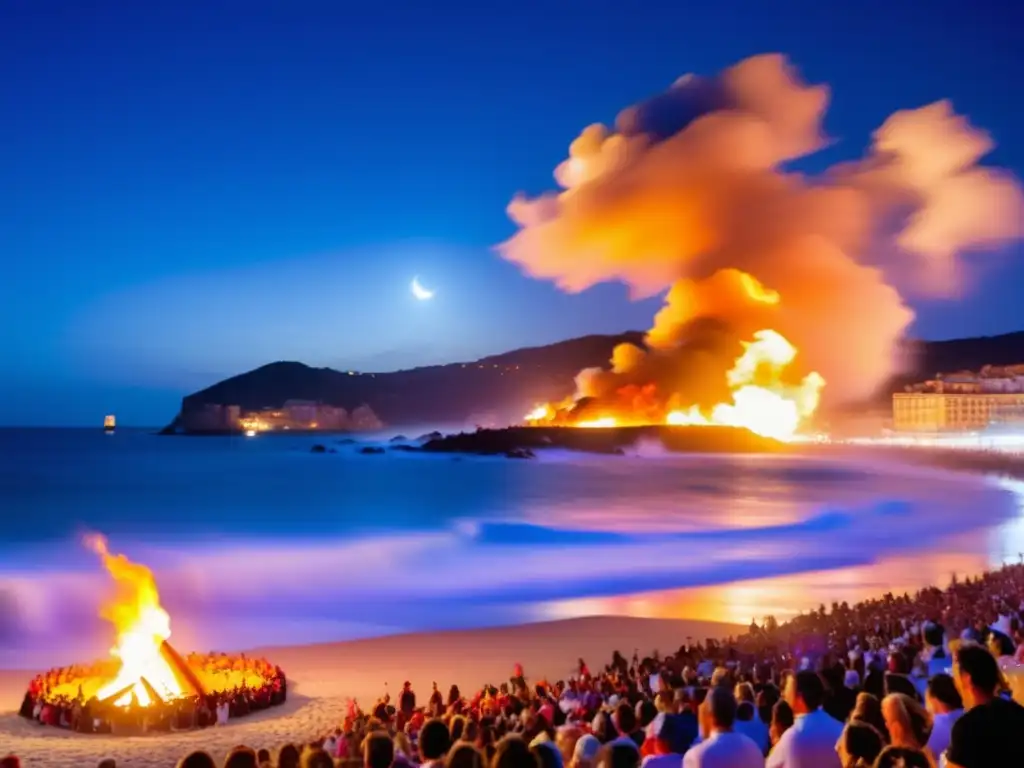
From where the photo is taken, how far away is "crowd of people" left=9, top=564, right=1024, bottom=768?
4.13 m

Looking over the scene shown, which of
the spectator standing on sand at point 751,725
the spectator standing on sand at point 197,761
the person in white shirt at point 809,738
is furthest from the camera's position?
the spectator standing on sand at point 751,725

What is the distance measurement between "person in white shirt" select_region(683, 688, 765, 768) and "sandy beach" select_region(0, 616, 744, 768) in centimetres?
916

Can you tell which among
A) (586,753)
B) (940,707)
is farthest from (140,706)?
(940,707)

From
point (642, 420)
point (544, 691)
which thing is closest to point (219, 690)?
point (544, 691)

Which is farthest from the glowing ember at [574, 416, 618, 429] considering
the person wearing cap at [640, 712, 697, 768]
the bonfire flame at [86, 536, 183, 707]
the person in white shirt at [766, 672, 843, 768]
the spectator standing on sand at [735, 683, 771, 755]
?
the person in white shirt at [766, 672, 843, 768]

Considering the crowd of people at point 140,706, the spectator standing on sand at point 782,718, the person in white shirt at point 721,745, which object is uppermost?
the person in white shirt at point 721,745

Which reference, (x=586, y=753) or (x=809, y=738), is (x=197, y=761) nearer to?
(x=586, y=753)

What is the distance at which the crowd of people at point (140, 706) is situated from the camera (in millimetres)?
13734

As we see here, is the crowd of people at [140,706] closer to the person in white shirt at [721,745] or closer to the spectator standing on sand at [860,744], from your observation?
the person in white shirt at [721,745]

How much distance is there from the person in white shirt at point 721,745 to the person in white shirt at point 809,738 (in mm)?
210

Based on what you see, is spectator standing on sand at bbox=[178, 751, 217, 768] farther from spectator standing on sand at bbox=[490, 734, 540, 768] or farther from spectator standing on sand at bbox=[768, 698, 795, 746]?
spectator standing on sand at bbox=[768, 698, 795, 746]

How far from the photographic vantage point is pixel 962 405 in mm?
150375

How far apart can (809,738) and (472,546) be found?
44.2m

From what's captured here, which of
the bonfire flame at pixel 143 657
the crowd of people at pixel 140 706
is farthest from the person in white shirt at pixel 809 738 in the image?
the bonfire flame at pixel 143 657
